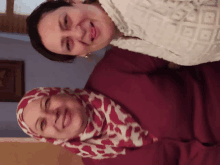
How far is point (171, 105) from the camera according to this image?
82 centimetres

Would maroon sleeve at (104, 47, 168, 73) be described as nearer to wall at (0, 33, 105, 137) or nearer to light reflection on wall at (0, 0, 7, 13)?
wall at (0, 33, 105, 137)

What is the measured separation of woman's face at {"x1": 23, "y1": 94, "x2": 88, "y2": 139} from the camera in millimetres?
863

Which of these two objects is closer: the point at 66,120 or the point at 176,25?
the point at 176,25

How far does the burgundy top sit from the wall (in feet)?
2.72

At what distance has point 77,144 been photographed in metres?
0.95

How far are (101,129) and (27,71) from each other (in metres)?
1.11

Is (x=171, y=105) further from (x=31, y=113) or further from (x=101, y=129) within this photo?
(x=31, y=113)

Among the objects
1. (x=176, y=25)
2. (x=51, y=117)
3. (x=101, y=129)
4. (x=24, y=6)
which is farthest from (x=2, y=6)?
(x=176, y=25)

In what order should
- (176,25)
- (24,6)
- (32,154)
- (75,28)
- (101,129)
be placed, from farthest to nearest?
1. (24,6)
2. (32,154)
3. (101,129)
4. (75,28)
5. (176,25)

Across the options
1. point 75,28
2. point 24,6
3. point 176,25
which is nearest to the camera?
point 176,25

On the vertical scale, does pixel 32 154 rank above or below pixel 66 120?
below

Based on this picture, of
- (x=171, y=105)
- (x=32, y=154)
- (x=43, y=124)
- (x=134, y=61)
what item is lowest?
(x=32, y=154)

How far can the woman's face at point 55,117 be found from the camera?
86 cm

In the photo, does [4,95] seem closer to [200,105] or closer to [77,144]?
[77,144]
